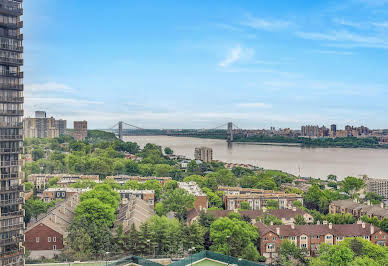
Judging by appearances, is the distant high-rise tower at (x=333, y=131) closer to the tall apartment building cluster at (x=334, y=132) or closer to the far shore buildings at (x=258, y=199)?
Result: the tall apartment building cluster at (x=334, y=132)

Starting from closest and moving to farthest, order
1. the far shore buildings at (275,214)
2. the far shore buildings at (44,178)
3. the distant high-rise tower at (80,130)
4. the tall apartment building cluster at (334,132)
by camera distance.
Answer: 1. the far shore buildings at (275,214)
2. the far shore buildings at (44,178)
3. the distant high-rise tower at (80,130)
4. the tall apartment building cluster at (334,132)

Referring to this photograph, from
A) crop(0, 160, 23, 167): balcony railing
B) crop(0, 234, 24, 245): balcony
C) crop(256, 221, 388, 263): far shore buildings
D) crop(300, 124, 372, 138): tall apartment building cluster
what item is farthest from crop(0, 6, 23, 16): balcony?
crop(300, 124, 372, 138): tall apartment building cluster

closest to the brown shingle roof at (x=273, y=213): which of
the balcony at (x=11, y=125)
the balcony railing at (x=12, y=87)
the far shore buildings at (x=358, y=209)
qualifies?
the far shore buildings at (x=358, y=209)

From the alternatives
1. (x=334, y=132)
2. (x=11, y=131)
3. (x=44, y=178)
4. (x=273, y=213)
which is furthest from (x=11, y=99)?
(x=334, y=132)

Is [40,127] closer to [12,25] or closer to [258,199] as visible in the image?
[258,199]

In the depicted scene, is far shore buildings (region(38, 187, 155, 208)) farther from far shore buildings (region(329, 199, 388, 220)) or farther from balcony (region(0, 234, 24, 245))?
balcony (region(0, 234, 24, 245))
